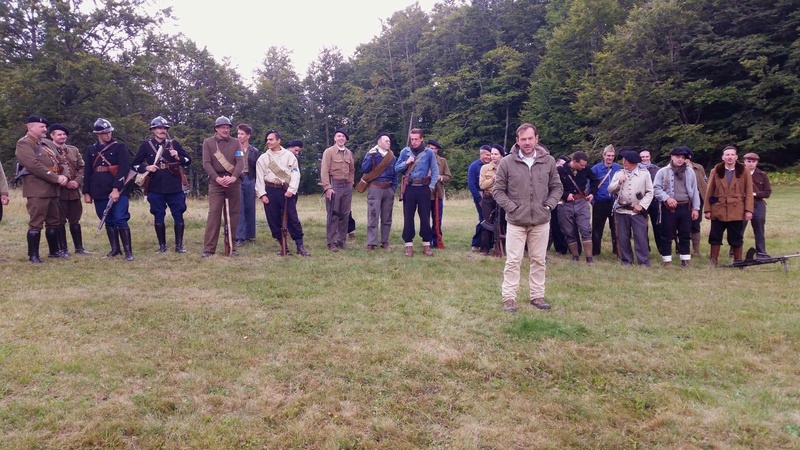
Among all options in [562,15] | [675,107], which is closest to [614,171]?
[675,107]

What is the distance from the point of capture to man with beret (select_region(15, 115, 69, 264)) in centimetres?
764

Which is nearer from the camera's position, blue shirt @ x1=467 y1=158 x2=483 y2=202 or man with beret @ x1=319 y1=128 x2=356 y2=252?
man with beret @ x1=319 y1=128 x2=356 y2=252

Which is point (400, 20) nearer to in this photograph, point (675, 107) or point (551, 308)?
point (675, 107)

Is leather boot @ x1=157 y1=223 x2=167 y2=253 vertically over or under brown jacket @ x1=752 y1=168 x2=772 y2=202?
under

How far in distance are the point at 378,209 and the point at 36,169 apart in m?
5.50

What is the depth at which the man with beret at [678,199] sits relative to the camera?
8836 mm

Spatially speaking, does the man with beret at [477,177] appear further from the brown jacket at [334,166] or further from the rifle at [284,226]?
the rifle at [284,226]

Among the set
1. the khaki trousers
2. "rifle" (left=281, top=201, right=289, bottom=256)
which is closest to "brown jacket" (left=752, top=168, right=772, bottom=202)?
the khaki trousers

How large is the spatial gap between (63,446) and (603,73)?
121ft

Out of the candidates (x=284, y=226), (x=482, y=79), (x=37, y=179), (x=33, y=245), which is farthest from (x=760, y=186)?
(x=482, y=79)

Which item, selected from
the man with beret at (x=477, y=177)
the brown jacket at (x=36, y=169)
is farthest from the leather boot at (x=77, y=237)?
the man with beret at (x=477, y=177)

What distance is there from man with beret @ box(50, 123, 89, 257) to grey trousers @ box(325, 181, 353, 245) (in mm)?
4175

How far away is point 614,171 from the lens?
9.53m

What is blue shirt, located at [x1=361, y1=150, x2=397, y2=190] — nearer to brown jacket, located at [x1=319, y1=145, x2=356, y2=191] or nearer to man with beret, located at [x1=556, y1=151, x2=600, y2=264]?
brown jacket, located at [x1=319, y1=145, x2=356, y2=191]
